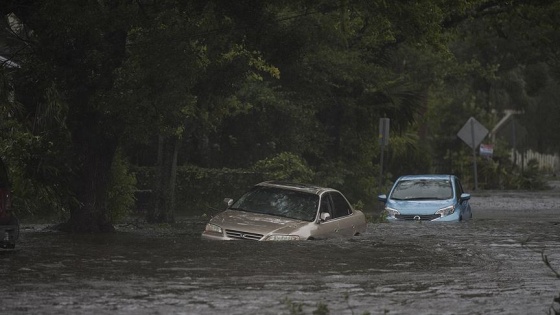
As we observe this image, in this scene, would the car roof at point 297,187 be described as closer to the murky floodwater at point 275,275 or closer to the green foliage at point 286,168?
the murky floodwater at point 275,275

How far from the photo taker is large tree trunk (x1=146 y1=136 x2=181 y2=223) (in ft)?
87.7

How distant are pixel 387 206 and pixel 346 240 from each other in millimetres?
7421

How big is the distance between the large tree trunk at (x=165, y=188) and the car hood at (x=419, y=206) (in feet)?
16.1

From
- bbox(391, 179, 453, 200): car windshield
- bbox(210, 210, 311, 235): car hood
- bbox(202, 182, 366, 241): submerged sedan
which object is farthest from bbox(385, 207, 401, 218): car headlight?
bbox(210, 210, 311, 235): car hood

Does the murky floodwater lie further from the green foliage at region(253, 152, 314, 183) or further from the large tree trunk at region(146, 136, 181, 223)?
the green foliage at region(253, 152, 314, 183)

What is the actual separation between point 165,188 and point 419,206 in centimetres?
569

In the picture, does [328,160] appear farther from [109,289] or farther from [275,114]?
[109,289]

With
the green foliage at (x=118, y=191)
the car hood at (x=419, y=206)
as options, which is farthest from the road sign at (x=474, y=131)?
the green foliage at (x=118, y=191)

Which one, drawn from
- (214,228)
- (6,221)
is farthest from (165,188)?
(6,221)

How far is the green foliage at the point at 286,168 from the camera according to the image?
103ft

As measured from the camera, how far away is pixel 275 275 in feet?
46.6

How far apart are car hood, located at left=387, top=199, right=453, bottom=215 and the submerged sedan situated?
5.49 m

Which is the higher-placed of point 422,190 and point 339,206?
point 422,190

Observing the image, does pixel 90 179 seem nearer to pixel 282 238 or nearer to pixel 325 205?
pixel 325 205
